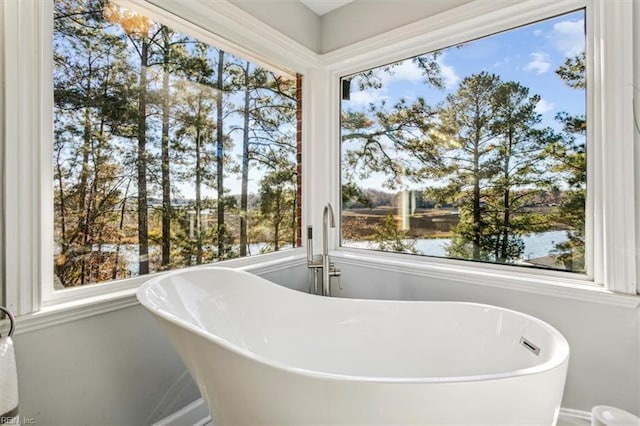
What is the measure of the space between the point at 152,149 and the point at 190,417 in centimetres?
139

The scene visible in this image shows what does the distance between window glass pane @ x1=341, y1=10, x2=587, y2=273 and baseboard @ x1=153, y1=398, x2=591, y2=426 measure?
2.35 ft

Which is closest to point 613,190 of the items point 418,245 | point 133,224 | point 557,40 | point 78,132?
point 557,40

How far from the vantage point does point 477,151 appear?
6.37 ft

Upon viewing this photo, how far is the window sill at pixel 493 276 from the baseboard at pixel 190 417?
1.25m

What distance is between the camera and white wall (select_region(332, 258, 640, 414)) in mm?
1424

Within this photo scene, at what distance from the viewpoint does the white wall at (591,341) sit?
1424 millimetres

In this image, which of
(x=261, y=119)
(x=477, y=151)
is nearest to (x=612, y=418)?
(x=477, y=151)

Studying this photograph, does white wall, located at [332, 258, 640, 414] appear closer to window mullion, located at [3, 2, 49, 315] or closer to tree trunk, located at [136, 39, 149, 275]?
tree trunk, located at [136, 39, 149, 275]

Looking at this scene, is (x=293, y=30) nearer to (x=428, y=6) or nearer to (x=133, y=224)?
(x=428, y=6)

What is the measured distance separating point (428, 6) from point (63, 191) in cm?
222

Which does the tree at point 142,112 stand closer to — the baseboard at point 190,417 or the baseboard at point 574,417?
the baseboard at point 190,417

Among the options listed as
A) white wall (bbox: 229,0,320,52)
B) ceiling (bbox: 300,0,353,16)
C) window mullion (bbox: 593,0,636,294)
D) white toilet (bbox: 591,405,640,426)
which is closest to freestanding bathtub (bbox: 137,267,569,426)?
white toilet (bbox: 591,405,640,426)

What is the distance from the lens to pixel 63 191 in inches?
52.6

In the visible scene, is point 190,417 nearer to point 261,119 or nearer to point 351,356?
point 351,356
